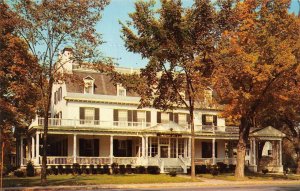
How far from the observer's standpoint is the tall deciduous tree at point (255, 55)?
34719mm

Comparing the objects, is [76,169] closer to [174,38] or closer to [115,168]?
[115,168]

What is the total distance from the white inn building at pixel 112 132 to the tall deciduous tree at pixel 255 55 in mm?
12273

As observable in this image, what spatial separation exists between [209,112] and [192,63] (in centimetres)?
2384

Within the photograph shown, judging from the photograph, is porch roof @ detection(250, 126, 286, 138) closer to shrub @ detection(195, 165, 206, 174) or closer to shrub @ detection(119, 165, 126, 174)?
shrub @ detection(195, 165, 206, 174)

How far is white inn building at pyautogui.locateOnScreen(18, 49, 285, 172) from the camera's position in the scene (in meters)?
47.2

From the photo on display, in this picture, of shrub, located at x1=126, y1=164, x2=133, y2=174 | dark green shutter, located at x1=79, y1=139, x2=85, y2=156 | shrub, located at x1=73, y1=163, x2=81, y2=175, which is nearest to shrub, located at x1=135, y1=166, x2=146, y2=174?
shrub, located at x1=126, y1=164, x2=133, y2=174

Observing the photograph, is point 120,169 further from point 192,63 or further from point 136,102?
point 192,63

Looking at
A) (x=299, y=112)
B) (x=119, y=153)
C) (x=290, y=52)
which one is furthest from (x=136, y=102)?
(x=290, y=52)

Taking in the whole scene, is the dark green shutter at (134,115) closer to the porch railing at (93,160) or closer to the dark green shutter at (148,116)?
the dark green shutter at (148,116)

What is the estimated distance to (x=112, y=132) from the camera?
157ft

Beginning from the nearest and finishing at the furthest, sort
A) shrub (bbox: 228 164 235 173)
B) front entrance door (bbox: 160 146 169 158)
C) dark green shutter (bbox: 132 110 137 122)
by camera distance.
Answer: dark green shutter (bbox: 132 110 137 122)
front entrance door (bbox: 160 146 169 158)
shrub (bbox: 228 164 235 173)

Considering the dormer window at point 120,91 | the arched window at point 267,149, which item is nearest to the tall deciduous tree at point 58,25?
the dormer window at point 120,91

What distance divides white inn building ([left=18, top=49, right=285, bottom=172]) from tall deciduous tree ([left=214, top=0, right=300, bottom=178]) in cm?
1227

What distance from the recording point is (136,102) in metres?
51.1
